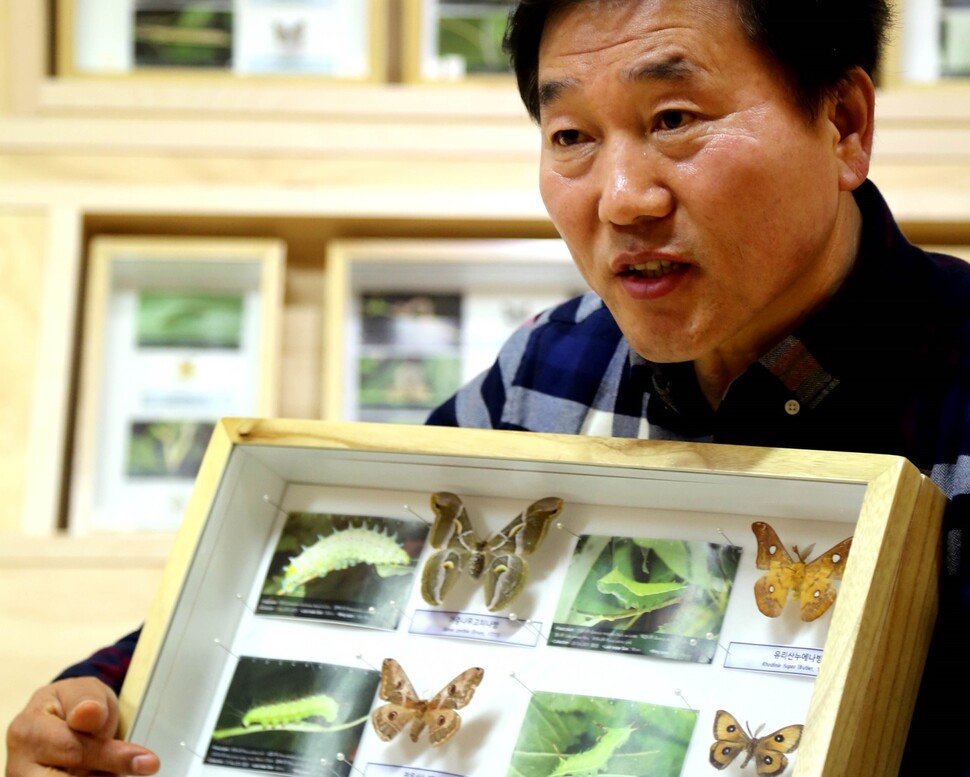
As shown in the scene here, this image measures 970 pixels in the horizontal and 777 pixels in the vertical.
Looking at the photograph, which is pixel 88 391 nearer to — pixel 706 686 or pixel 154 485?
pixel 154 485

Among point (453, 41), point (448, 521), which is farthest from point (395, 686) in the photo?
point (453, 41)

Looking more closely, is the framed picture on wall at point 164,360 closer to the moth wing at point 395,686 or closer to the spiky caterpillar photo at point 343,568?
the spiky caterpillar photo at point 343,568

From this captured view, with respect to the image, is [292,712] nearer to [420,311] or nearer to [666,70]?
[666,70]

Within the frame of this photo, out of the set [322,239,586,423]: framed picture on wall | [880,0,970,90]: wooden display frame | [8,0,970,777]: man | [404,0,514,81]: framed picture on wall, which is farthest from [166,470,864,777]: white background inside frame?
[880,0,970,90]: wooden display frame

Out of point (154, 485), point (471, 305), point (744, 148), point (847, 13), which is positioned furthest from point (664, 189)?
point (154, 485)

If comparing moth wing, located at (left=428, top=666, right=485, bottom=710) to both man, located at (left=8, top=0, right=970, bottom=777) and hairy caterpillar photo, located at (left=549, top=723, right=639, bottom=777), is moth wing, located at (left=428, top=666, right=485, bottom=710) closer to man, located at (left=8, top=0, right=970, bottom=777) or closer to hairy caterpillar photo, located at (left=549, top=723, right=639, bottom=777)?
hairy caterpillar photo, located at (left=549, top=723, right=639, bottom=777)

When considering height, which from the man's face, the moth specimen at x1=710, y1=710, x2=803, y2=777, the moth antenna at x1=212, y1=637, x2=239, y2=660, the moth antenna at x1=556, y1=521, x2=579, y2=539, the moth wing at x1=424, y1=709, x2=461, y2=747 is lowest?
the moth wing at x1=424, y1=709, x2=461, y2=747

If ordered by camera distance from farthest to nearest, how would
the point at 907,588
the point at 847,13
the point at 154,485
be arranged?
the point at 154,485, the point at 847,13, the point at 907,588
